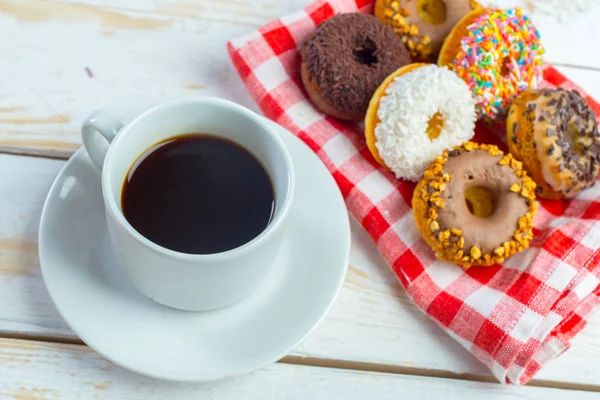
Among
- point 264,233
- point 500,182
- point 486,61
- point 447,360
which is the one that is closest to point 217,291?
point 264,233

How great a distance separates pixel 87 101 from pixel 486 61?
0.70 m

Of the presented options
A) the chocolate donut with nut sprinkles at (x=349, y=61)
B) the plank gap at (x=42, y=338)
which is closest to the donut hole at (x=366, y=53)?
the chocolate donut with nut sprinkles at (x=349, y=61)

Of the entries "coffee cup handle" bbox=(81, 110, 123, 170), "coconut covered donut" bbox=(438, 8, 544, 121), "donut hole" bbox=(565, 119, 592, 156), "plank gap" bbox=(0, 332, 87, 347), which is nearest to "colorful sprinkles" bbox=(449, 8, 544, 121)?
A: "coconut covered donut" bbox=(438, 8, 544, 121)

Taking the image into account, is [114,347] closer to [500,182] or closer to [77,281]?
[77,281]

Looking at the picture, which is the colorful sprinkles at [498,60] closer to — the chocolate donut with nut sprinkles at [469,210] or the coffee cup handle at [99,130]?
the chocolate donut with nut sprinkles at [469,210]

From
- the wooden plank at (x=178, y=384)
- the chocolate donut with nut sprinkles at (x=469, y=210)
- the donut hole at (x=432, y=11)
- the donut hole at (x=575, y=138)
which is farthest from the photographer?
the donut hole at (x=432, y=11)

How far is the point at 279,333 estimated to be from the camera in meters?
0.76

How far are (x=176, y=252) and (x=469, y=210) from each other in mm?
547

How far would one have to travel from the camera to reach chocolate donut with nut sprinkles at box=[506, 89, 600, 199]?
97 centimetres

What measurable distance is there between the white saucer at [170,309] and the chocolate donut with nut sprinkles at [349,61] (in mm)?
243

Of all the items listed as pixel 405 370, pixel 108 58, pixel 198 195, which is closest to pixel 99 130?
pixel 198 195

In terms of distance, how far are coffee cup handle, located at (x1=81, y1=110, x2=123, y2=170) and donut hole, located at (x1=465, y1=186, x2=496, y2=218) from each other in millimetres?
592

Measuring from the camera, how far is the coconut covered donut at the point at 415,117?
37.7 inches

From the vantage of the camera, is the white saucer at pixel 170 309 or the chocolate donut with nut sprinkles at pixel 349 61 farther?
the chocolate donut with nut sprinkles at pixel 349 61
